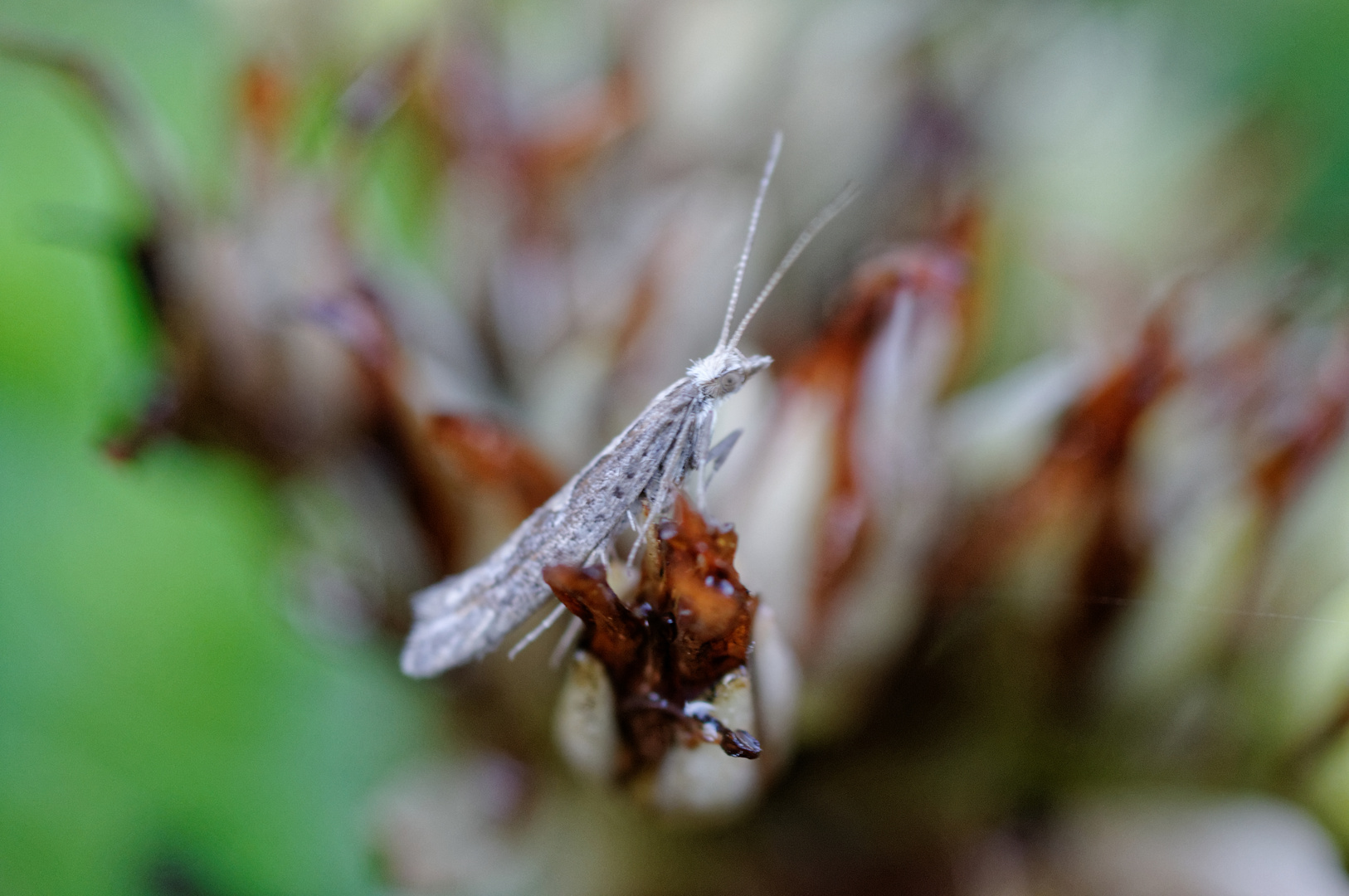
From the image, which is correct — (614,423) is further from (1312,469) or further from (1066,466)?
(1312,469)

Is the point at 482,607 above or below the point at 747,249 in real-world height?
below

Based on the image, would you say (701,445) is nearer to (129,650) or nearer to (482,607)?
Result: (482,607)

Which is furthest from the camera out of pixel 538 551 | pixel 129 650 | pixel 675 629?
pixel 129 650

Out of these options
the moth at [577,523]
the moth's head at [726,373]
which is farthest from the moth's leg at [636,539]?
the moth's head at [726,373]

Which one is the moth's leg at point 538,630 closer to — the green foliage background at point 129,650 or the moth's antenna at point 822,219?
the green foliage background at point 129,650

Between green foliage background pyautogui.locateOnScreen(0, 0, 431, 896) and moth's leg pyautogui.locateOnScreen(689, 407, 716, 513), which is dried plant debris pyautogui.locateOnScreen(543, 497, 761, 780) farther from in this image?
green foliage background pyautogui.locateOnScreen(0, 0, 431, 896)

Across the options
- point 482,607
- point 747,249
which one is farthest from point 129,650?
point 747,249

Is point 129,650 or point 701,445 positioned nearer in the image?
point 701,445
